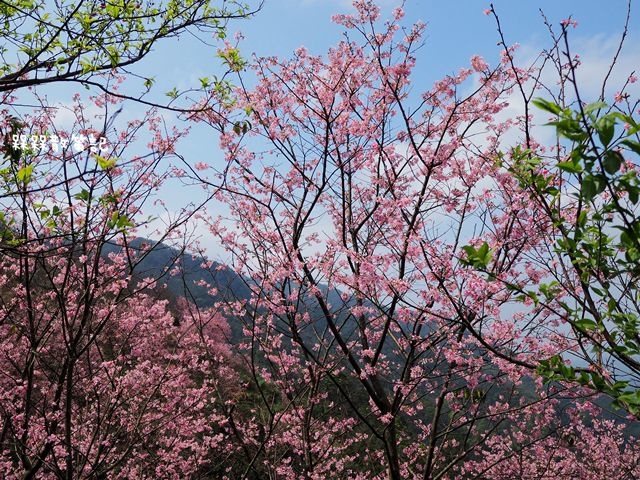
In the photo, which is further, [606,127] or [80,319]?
[80,319]

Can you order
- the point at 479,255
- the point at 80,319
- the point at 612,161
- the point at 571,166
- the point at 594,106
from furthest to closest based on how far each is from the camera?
1. the point at 80,319
2. the point at 479,255
3. the point at 571,166
4. the point at 612,161
5. the point at 594,106

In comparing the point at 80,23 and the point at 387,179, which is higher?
the point at 387,179

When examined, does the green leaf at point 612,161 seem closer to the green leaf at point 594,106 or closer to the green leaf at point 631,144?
the green leaf at point 631,144

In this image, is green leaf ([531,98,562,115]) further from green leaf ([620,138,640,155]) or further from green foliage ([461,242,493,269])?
green foliage ([461,242,493,269])

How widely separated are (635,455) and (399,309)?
56.1ft

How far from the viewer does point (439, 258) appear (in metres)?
5.37

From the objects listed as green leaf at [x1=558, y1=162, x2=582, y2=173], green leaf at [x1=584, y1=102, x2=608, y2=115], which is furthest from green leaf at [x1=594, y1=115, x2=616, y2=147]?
green leaf at [x1=558, y1=162, x2=582, y2=173]

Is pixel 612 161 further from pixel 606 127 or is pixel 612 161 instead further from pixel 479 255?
pixel 479 255

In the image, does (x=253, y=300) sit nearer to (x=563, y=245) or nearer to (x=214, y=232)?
(x=214, y=232)

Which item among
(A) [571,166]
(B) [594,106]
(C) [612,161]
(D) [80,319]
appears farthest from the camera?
(D) [80,319]

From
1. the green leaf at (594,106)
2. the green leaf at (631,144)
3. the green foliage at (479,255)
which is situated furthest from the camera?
the green foliage at (479,255)

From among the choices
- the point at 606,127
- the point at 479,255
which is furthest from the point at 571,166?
the point at 479,255

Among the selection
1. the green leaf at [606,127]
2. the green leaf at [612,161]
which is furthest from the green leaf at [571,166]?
the green leaf at [606,127]

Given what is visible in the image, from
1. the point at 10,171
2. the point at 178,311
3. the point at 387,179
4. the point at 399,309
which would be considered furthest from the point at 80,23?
the point at 178,311
